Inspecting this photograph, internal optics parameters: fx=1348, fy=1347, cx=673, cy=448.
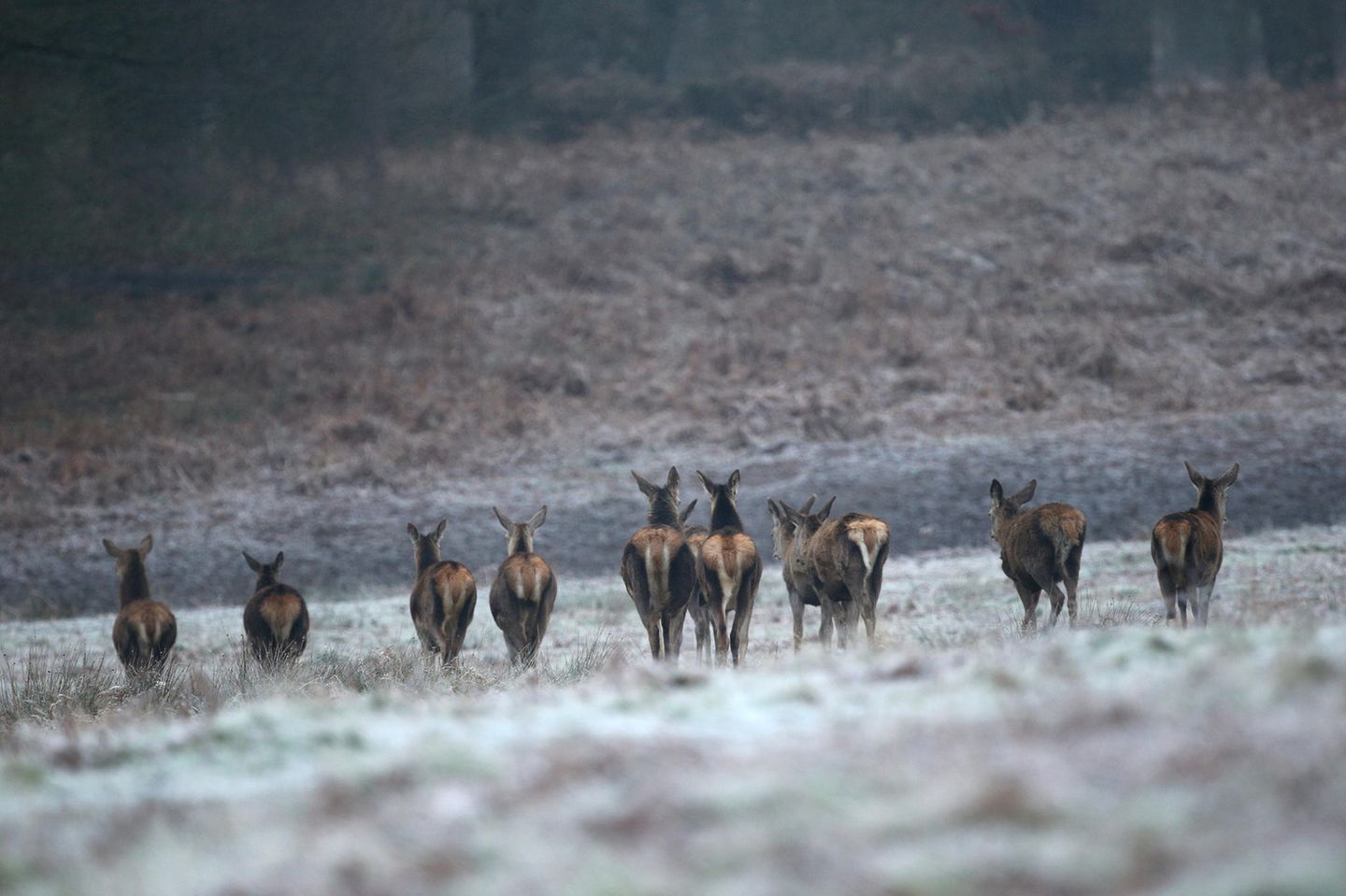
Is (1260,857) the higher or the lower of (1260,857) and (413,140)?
the lower

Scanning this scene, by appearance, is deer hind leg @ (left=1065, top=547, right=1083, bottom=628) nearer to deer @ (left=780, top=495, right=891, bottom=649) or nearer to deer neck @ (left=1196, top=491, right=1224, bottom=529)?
deer neck @ (left=1196, top=491, right=1224, bottom=529)

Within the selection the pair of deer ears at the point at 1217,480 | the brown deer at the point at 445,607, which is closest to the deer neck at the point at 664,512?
the brown deer at the point at 445,607

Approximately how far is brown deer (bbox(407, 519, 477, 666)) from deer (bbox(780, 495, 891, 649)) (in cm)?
274

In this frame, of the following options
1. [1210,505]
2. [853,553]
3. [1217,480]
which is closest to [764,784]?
[853,553]

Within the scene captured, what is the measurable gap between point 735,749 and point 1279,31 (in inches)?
1414

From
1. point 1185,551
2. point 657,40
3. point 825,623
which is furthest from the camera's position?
point 657,40

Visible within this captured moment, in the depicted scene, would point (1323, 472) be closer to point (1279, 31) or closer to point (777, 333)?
point (777, 333)

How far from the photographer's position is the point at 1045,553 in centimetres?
1040

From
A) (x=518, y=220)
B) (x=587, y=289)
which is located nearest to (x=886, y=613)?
(x=587, y=289)

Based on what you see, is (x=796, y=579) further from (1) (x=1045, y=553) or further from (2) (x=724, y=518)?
(1) (x=1045, y=553)

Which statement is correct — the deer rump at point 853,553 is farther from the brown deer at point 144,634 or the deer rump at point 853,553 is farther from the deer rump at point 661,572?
the brown deer at point 144,634

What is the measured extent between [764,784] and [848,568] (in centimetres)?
672

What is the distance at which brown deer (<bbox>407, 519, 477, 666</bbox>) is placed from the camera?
1052 cm

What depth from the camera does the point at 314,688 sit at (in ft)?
27.5
